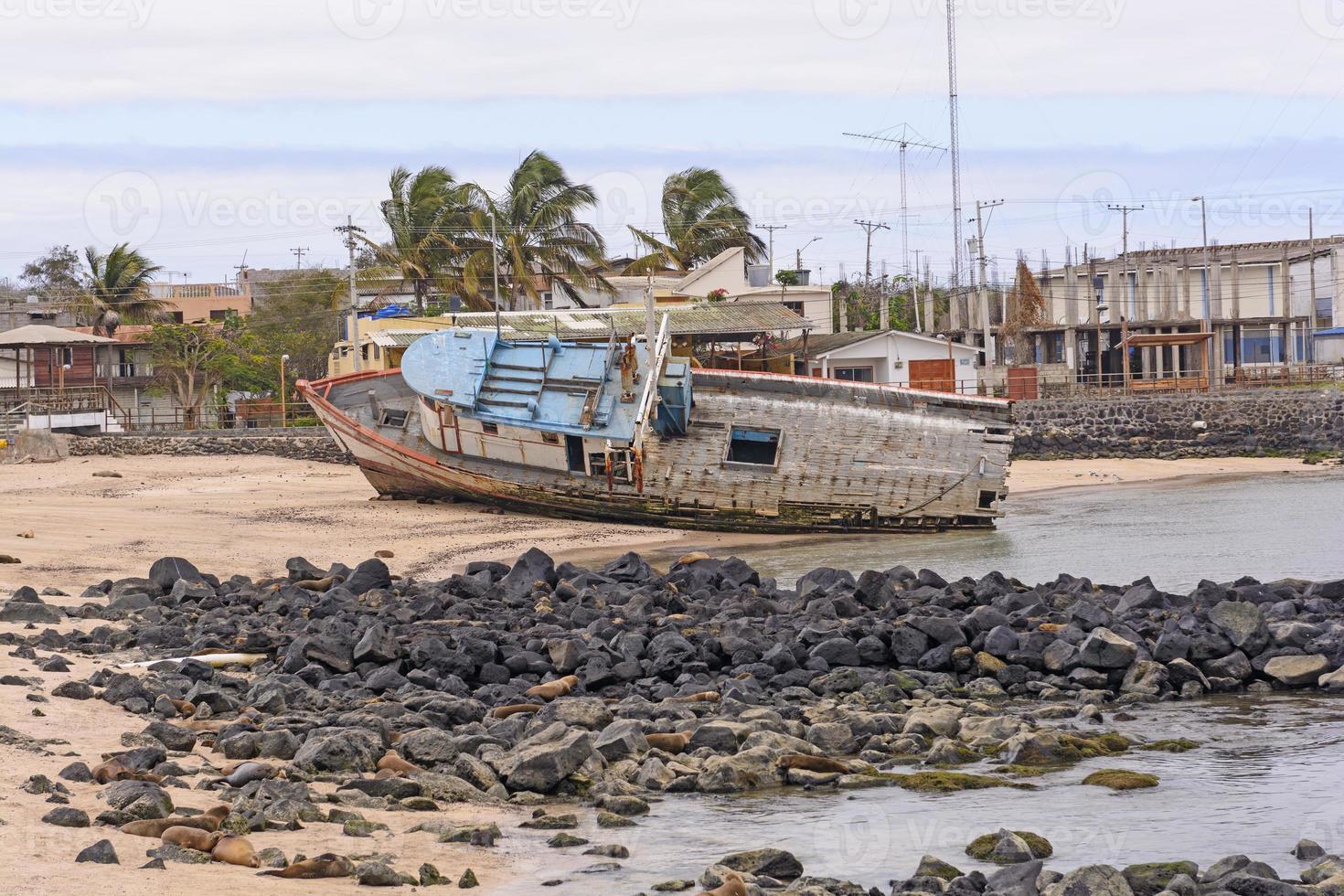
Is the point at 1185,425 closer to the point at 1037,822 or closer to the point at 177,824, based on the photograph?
the point at 1037,822

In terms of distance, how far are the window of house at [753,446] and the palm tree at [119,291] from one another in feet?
135

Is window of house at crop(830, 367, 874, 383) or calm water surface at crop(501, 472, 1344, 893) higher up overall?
window of house at crop(830, 367, 874, 383)

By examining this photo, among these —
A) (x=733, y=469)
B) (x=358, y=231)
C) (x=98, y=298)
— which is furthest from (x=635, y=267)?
(x=733, y=469)

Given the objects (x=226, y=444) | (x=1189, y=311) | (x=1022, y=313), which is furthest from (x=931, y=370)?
(x=226, y=444)

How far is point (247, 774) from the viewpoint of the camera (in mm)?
10422

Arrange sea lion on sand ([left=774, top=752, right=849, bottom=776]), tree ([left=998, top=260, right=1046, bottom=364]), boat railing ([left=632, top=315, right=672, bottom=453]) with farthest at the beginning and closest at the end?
tree ([left=998, top=260, right=1046, bottom=364]) → boat railing ([left=632, top=315, right=672, bottom=453]) → sea lion on sand ([left=774, top=752, right=849, bottom=776])

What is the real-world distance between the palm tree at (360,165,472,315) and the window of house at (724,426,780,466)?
2493 cm

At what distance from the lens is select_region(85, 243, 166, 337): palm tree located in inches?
2512

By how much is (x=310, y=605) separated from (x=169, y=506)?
15.8m

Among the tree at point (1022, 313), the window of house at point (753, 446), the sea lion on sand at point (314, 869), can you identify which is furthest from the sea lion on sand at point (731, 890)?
the tree at point (1022, 313)

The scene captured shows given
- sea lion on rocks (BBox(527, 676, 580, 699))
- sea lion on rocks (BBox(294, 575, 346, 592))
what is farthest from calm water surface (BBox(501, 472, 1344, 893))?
sea lion on rocks (BBox(294, 575, 346, 592))

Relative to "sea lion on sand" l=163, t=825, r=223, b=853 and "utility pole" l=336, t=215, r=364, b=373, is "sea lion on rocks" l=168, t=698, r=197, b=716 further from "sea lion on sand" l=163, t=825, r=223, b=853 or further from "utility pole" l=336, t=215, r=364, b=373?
"utility pole" l=336, t=215, r=364, b=373

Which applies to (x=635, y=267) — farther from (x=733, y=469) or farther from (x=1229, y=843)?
(x=1229, y=843)

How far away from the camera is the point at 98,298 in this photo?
64.1 meters
